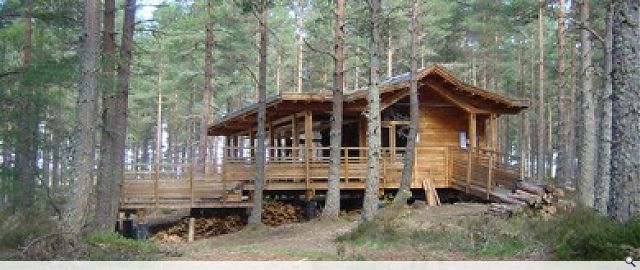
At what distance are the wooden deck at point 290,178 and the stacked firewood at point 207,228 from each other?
0.75 metres

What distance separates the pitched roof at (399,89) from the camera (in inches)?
795

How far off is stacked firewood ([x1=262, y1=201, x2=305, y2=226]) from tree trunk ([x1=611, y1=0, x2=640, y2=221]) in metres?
13.1

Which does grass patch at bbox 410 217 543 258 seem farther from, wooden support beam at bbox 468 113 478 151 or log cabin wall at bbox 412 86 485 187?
log cabin wall at bbox 412 86 485 187

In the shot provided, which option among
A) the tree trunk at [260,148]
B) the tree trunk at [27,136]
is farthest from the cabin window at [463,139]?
the tree trunk at [27,136]

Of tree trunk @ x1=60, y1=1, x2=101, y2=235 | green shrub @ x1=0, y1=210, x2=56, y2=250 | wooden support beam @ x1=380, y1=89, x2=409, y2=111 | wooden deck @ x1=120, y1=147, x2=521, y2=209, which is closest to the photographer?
tree trunk @ x1=60, y1=1, x2=101, y2=235

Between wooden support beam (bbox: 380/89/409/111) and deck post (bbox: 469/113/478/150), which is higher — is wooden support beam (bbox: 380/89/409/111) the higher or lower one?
the higher one

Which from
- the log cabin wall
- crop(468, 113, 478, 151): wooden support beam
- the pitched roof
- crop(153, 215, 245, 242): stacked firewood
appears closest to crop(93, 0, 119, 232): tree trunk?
crop(153, 215, 245, 242): stacked firewood

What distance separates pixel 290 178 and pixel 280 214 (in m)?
1.23

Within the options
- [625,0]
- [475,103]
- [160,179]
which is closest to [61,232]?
[625,0]

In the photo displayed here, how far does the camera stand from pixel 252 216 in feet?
60.4

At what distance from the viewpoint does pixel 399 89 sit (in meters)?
21.0

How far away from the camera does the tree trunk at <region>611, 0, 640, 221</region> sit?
792 centimetres

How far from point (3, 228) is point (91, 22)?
5018 mm

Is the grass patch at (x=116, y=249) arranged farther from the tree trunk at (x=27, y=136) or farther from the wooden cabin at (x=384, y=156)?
the wooden cabin at (x=384, y=156)
